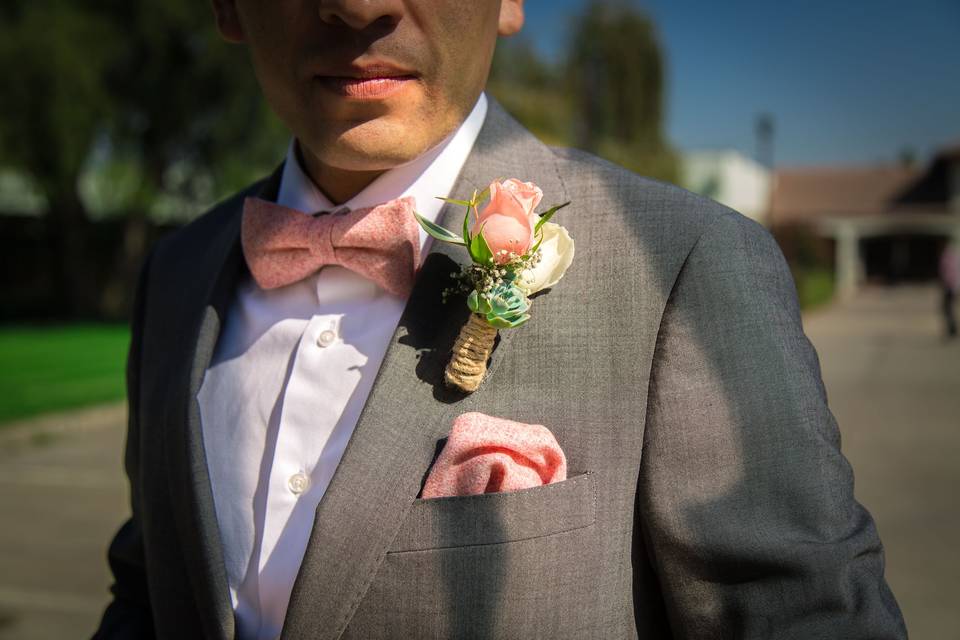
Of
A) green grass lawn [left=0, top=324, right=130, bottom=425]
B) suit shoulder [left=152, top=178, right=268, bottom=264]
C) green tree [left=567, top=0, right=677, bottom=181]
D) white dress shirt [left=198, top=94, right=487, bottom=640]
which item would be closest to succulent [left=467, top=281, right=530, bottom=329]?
white dress shirt [left=198, top=94, right=487, bottom=640]

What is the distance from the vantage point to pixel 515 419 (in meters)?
1.23

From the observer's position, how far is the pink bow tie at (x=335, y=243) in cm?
138

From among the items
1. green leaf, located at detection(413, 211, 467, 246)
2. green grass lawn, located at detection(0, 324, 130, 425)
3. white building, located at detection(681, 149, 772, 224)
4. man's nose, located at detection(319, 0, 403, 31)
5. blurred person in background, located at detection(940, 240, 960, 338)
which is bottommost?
white building, located at detection(681, 149, 772, 224)

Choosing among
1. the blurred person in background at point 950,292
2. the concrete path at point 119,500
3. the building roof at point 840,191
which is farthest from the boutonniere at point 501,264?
the building roof at point 840,191

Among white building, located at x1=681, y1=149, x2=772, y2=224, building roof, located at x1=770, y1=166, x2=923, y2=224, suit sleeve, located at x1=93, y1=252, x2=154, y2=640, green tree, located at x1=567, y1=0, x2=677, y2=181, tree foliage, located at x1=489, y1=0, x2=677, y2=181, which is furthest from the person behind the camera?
building roof, located at x1=770, y1=166, x2=923, y2=224

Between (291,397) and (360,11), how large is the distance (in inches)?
22.7

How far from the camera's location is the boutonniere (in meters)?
1.21

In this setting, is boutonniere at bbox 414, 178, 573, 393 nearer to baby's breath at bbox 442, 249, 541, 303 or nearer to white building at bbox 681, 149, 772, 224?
baby's breath at bbox 442, 249, 541, 303

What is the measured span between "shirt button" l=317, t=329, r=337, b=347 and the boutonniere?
0.25 metres

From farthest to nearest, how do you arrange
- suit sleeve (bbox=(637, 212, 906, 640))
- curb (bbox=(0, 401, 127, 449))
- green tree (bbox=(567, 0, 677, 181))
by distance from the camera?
green tree (bbox=(567, 0, 677, 181)), curb (bbox=(0, 401, 127, 449)), suit sleeve (bbox=(637, 212, 906, 640))

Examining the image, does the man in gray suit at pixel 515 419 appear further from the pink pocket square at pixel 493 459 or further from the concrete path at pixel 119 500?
the concrete path at pixel 119 500

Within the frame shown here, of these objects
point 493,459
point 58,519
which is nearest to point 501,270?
point 493,459

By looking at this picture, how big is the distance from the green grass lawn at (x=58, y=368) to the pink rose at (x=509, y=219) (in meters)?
8.10

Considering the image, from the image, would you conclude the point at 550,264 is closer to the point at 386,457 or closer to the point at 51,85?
the point at 386,457
